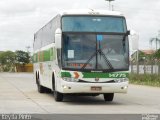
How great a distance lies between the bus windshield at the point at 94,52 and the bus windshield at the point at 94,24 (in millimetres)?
230

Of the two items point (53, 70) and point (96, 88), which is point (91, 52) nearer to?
point (96, 88)

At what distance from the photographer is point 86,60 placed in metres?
18.1

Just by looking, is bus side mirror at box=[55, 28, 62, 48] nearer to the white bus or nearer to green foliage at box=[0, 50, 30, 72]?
the white bus

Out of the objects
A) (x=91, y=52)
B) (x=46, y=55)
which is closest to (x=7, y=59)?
(x=46, y=55)

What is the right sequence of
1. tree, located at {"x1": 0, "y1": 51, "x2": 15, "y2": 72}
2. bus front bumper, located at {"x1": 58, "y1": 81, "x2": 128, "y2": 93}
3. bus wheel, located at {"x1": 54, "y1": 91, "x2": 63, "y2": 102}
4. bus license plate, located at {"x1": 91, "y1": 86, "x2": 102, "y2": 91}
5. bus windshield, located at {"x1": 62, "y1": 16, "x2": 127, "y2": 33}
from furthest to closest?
1. tree, located at {"x1": 0, "y1": 51, "x2": 15, "y2": 72}
2. bus wheel, located at {"x1": 54, "y1": 91, "x2": 63, "y2": 102}
3. bus windshield, located at {"x1": 62, "y1": 16, "x2": 127, "y2": 33}
4. bus license plate, located at {"x1": 91, "y1": 86, "x2": 102, "y2": 91}
5. bus front bumper, located at {"x1": 58, "y1": 81, "x2": 128, "y2": 93}

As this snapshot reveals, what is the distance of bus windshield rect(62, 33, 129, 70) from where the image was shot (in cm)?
1812

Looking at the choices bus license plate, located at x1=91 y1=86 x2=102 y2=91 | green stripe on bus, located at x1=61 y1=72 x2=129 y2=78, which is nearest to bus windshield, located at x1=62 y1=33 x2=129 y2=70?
green stripe on bus, located at x1=61 y1=72 x2=129 y2=78

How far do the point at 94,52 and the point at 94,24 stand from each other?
1.12 m

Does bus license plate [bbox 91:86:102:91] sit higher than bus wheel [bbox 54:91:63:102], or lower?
higher

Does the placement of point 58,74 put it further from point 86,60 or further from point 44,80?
point 44,80

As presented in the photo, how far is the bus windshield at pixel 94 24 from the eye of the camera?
1848 centimetres

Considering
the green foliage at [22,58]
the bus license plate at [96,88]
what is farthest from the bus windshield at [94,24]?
the green foliage at [22,58]

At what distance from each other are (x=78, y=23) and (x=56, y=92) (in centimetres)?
298

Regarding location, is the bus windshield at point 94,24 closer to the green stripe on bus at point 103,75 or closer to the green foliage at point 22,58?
the green stripe on bus at point 103,75
